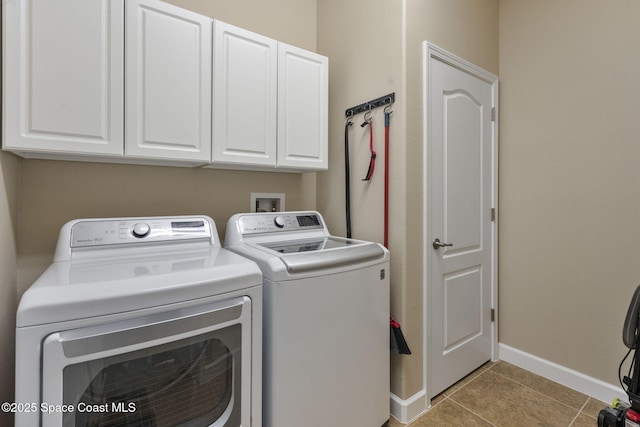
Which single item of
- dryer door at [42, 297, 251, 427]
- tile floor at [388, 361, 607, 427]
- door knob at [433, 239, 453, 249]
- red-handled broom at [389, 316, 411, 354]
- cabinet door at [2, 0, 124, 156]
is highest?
cabinet door at [2, 0, 124, 156]

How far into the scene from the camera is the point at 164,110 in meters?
1.40

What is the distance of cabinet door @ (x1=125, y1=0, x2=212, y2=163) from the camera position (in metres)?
1.33

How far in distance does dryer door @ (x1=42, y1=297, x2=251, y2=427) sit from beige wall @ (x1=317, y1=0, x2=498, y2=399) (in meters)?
0.96

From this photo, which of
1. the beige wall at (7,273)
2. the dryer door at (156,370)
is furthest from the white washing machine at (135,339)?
the beige wall at (7,273)

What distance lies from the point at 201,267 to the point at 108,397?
46 cm

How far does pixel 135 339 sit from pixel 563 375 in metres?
2.52

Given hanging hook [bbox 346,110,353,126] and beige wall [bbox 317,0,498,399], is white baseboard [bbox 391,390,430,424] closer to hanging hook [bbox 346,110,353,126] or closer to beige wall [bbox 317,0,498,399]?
beige wall [bbox 317,0,498,399]

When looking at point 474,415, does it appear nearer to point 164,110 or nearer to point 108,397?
A: point 108,397

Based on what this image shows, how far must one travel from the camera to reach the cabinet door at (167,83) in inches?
52.4

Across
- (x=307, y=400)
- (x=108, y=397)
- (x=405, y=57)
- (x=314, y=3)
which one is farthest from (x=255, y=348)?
(x=314, y=3)

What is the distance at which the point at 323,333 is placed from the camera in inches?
51.1

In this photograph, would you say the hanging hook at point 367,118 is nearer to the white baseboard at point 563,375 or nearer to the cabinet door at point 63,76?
the cabinet door at point 63,76

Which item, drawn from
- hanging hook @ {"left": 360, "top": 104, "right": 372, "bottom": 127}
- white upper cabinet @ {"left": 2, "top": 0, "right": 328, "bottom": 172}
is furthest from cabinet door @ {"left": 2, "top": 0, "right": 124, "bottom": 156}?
hanging hook @ {"left": 360, "top": 104, "right": 372, "bottom": 127}

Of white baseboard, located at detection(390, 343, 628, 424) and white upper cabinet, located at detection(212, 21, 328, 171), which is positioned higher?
white upper cabinet, located at detection(212, 21, 328, 171)
